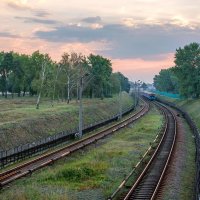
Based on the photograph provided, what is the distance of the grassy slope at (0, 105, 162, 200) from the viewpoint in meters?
26.6

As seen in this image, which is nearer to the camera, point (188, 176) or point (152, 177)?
point (152, 177)

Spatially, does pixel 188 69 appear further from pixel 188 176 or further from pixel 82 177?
pixel 82 177

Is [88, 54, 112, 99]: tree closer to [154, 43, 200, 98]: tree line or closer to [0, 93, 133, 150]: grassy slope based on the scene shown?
[154, 43, 200, 98]: tree line

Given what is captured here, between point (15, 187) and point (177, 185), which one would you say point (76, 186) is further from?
point (177, 185)

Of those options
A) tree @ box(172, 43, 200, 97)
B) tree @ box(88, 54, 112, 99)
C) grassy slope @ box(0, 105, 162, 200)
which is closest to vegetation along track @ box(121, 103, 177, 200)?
grassy slope @ box(0, 105, 162, 200)

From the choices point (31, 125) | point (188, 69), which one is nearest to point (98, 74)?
point (188, 69)

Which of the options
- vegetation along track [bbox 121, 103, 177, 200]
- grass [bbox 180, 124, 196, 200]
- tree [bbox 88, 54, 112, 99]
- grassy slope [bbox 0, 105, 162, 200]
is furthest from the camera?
tree [bbox 88, 54, 112, 99]

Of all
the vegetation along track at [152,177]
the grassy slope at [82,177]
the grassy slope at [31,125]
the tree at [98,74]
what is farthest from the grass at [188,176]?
the tree at [98,74]

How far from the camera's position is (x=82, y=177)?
31406 millimetres

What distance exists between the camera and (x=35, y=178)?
31.3 m

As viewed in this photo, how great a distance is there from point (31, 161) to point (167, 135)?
28.1 meters

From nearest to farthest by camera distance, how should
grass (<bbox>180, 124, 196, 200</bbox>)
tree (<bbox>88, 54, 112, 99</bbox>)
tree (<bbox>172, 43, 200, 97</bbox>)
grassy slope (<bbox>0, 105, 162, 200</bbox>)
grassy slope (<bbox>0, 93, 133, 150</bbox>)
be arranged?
grassy slope (<bbox>0, 105, 162, 200</bbox>)
grass (<bbox>180, 124, 196, 200</bbox>)
grassy slope (<bbox>0, 93, 133, 150</bbox>)
tree (<bbox>172, 43, 200, 97</bbox>)
tree (<bbox>88, 54, 112, 99</bbox>)

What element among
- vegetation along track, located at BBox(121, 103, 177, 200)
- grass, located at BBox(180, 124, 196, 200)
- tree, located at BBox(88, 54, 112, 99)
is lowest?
grass, located at BBox(180, 124, 196, 200)

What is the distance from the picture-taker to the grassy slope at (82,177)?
1049 inches
